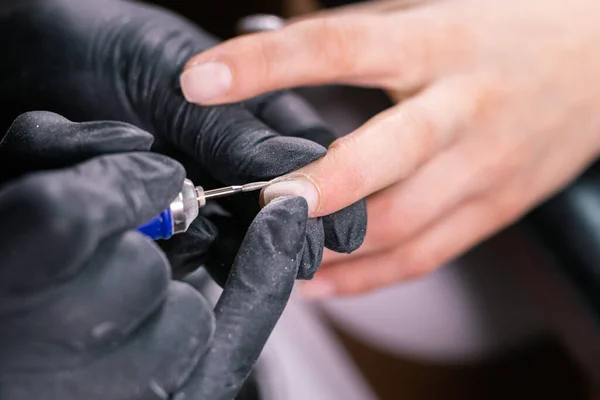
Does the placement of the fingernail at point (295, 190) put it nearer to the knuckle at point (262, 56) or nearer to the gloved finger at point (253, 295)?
the gloved finger at point (253, 295)

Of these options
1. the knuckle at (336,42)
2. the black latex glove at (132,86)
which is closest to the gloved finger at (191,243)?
the black latex glove at (132,86)

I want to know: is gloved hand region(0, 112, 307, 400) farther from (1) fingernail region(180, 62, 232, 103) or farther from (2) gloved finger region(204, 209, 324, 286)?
(1) fingernail region(180, 62, 232, 103)

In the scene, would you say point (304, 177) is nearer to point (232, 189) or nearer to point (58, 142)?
point (232, 189)

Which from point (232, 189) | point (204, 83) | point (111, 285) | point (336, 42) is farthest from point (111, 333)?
point (336, 42)

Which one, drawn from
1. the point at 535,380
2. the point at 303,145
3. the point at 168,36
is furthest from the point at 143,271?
the point at 535,380

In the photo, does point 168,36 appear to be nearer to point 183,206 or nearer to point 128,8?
point 128,8

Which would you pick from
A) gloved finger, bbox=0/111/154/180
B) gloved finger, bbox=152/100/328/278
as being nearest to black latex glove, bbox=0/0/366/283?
gloved finger, bbox=152/100/328/278
